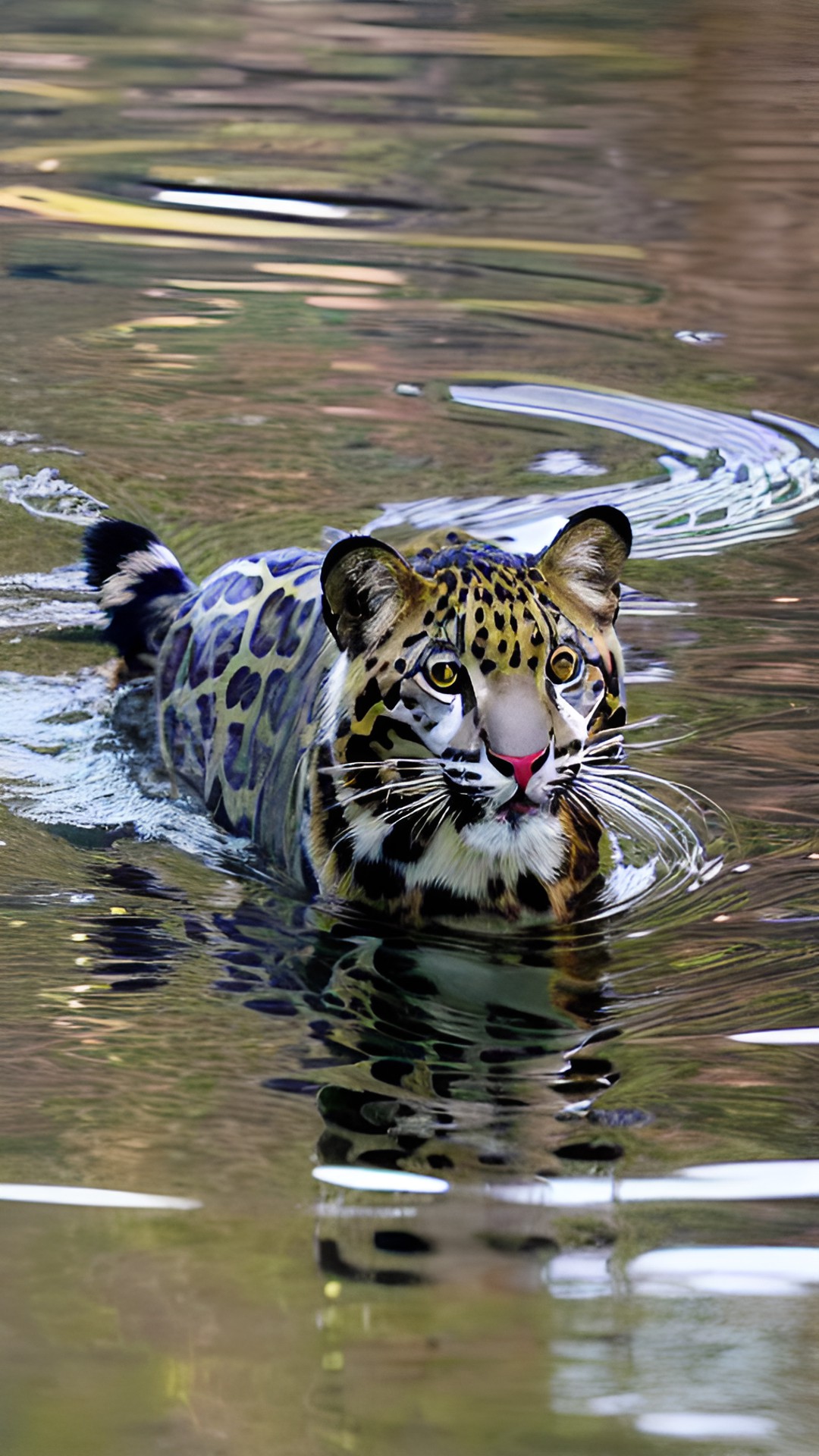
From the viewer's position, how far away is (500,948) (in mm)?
4047

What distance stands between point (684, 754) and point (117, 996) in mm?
1669

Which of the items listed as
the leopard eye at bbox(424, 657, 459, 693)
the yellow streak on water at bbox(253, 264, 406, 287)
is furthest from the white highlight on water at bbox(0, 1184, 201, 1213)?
the yellow streak on water at bbox(253, 264, 406, 287)

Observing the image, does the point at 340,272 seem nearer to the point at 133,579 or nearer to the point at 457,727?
the point at 133,579

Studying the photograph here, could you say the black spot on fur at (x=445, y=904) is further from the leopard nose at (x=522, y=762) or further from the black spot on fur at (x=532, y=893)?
the leopard nose at (x=522, y=762)

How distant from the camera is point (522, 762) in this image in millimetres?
3682

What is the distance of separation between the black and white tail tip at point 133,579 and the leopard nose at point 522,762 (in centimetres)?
198

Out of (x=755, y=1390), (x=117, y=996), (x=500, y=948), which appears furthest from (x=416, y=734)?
(x=755, y=1390)

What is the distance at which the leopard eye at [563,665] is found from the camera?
3.81 metres

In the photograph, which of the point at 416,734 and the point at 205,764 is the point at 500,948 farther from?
the point at 205,764

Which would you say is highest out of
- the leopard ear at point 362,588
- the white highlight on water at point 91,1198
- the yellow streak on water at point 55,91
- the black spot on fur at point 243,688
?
the yellow streak on water at point 55,91

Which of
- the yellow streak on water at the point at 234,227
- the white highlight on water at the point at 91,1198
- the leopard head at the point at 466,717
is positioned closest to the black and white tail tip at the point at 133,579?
the leopard head at the point at 466,717

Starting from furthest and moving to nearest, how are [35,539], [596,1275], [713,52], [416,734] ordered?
[713,52] → [35,539] → [416,734] → [596,1275]

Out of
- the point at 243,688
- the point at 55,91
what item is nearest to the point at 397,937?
the point at 243,688

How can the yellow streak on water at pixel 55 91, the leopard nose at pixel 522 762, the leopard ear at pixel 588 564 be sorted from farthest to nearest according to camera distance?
the yellow streak on water at pixel 55 91
the leopard ear at pixel 588 564
the leopard nose at pixel 522 762
